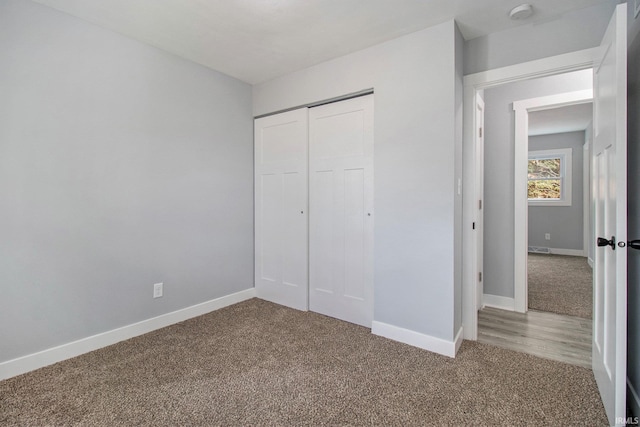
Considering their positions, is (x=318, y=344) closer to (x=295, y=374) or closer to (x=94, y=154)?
(x=295, y=374)

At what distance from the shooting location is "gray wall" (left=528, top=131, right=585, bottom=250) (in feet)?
20.2

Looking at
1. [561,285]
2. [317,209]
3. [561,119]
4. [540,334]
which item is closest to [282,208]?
[317,209]

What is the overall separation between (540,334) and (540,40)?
2284 millimetres

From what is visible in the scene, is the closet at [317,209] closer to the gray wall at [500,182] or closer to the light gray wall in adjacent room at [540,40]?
the light gray wall in adjacent room at [540,40]

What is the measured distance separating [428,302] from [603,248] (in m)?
1.08

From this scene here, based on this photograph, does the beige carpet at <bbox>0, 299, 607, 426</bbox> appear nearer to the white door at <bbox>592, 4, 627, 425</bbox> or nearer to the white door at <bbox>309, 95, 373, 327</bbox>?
the white door at <bbox>592, 4, 627, 425</bbox>

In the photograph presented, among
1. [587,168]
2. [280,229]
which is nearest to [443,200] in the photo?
[280,229]

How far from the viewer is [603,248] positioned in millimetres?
1699

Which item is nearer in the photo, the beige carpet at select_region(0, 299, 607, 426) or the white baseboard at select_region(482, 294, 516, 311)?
the beige carpet at select_region(0, 299, 607, 426)

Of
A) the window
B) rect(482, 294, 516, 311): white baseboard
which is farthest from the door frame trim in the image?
the window

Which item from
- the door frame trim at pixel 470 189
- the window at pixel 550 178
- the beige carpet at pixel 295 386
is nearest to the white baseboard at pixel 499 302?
the door frame trim at pixel 470 189

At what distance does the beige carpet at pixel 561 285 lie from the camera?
10.4ft

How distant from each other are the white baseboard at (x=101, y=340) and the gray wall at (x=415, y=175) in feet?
5.45

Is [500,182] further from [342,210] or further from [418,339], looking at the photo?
[418,339]
